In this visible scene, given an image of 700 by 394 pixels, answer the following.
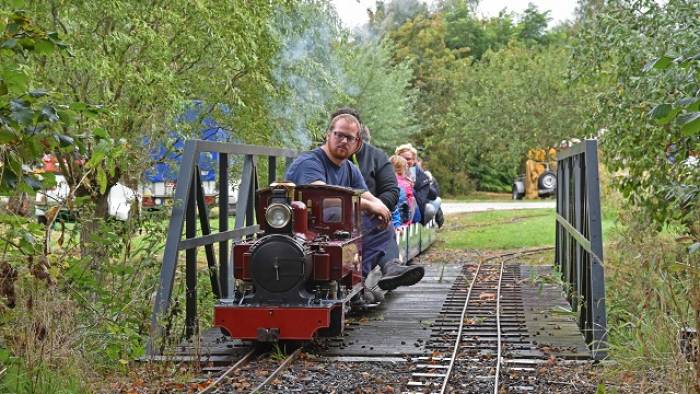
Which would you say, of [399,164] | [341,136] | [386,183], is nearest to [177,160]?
[399,164]

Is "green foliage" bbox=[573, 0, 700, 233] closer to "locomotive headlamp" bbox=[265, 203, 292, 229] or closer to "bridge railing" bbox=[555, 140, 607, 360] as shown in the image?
"bridge railing" bbox=[555, 140, 607, 360]

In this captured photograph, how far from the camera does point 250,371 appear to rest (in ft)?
25.3

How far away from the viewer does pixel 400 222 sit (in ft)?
47.2

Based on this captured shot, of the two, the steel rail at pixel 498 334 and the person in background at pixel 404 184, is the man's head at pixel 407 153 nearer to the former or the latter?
the person in background at pixel 404 184

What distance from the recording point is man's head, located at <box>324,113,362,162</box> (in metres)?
9.23

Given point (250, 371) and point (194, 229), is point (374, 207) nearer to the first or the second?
point (194, 229)

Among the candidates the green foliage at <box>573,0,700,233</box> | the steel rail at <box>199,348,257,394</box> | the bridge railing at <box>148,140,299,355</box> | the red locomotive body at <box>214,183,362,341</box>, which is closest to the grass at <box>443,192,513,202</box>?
the green foliage at <box>573,0,700,233</box>

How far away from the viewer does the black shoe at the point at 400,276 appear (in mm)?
9633

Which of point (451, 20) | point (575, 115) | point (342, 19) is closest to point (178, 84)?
point (342, 19)

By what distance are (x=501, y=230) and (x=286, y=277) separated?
15980mm

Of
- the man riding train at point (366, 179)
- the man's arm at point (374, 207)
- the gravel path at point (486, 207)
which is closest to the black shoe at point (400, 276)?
the man riding train at point (366, 179)

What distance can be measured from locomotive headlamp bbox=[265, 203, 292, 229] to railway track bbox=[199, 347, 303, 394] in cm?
104

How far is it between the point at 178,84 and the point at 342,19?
4.56 metres

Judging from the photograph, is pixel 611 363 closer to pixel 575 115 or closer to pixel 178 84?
pixel 178 84
